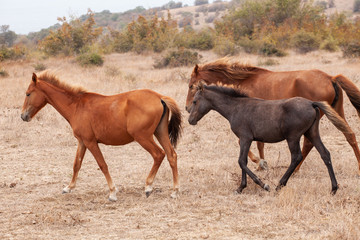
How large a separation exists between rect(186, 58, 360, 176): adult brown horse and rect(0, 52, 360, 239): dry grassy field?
3.52 ft

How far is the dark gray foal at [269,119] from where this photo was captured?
5.79 metres

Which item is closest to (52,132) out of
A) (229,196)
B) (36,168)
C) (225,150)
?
(36,168)

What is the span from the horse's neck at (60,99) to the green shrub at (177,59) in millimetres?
16020

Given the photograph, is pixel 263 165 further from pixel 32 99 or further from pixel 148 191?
pixel 32 99

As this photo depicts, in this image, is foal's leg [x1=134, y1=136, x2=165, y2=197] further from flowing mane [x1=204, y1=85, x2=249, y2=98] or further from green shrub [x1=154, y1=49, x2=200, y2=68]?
green shrub [x1=154, y1=49, x2=200, y2=68]

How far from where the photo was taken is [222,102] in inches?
253

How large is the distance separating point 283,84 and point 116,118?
3139 millimetres

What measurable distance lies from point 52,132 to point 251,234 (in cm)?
738

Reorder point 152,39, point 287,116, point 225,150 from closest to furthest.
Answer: point 287,116, point 225,150, point 152,39

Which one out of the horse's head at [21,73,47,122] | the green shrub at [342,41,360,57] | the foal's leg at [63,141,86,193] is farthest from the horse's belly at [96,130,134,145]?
the green shrub at [342,41,360,57]

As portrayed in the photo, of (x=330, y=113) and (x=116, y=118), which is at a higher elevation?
(x=116, y=118)

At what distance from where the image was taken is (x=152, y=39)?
31359mm

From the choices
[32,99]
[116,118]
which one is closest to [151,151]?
[116,118]

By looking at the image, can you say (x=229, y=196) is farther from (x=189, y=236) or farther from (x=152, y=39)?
(x=152, y=39)
